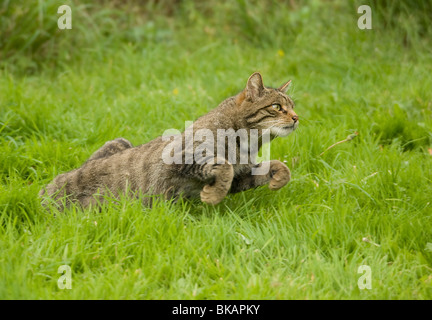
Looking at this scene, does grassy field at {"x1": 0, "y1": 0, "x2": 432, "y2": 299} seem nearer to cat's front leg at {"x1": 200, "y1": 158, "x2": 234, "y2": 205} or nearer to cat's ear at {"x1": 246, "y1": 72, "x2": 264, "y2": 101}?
cat's front leg at {"x1": 200, "y1": 158, "x2": 234, "y2": 205}

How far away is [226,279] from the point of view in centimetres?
344

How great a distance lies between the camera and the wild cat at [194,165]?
425 cm

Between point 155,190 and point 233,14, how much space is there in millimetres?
5161

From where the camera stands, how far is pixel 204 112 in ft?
20.5

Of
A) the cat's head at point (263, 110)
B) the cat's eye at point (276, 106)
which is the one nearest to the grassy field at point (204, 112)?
the cat's head at point (263, 110)

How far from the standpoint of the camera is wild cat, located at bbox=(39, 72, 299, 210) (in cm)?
425

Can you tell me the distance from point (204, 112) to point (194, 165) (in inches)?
86.4
